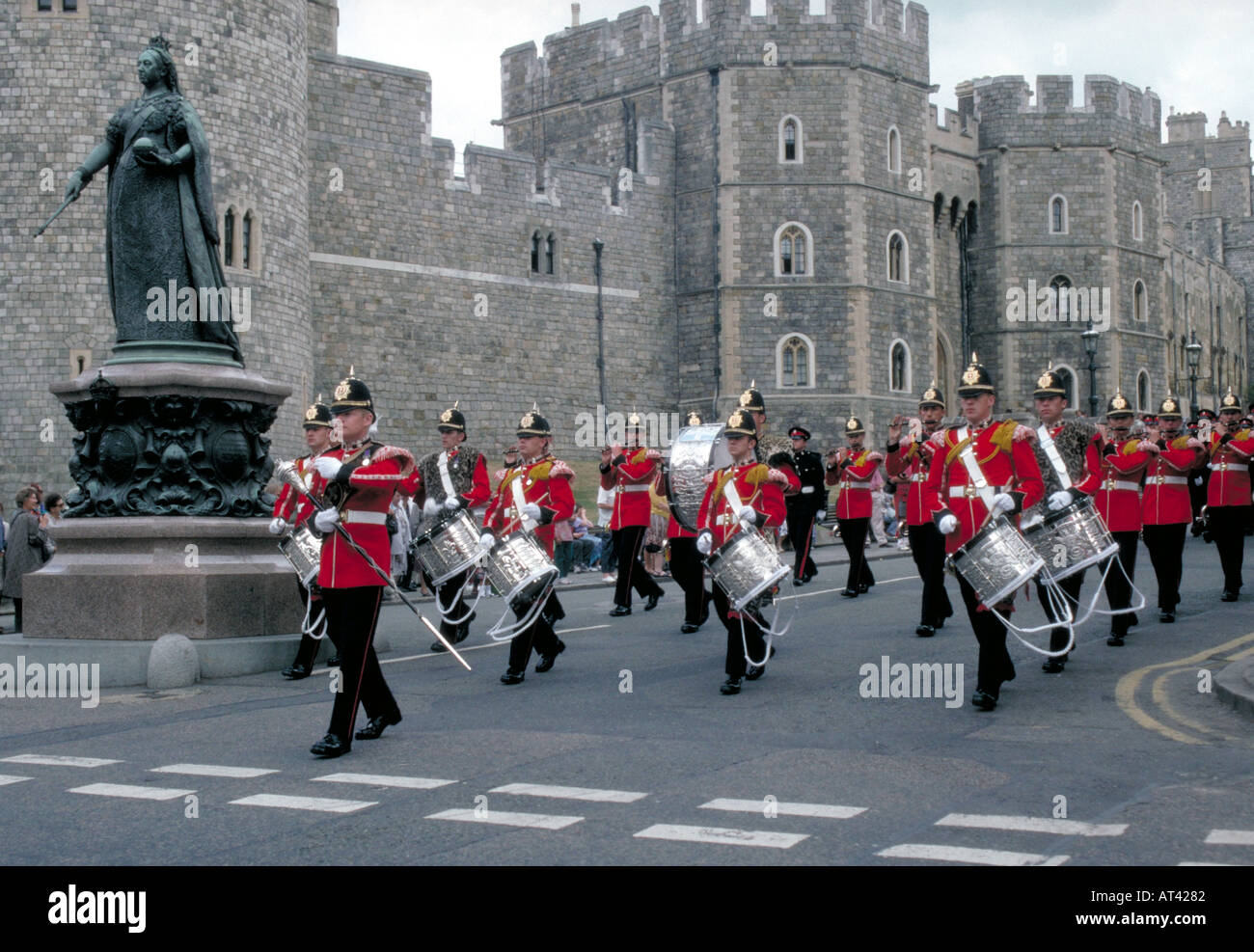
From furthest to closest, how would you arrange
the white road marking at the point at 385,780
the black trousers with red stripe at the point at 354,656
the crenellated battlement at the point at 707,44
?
the crenellated battlement at the point at 707,44 < the black trousers with red stripe at the point at 354,656 < the white road marking at the point at 385,780

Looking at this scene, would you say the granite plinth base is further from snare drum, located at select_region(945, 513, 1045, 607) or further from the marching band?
snare drum, located at select_region(945, 513, 1045, 607)

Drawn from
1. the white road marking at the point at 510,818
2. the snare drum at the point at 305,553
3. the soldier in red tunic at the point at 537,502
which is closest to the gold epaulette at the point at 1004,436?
the soldier in red tunic at the point at 537,502

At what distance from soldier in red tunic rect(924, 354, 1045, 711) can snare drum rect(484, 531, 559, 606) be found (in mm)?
2663

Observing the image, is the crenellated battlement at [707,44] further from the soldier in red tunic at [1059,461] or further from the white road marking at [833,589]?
the soldier in red tunic at [1059,461]

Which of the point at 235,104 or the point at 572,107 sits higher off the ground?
the point at 572,107

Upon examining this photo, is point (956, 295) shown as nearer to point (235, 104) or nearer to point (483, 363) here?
point (483, 363)

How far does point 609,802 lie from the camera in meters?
6.57

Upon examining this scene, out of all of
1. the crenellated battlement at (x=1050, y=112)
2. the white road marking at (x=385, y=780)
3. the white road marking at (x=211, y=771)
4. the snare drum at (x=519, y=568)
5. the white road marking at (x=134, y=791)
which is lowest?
the white road marking at (x=211, y=771)

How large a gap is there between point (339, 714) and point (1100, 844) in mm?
3991

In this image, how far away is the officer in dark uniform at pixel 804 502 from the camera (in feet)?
60.0

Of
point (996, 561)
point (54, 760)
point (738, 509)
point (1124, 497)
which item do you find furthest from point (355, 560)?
point (1124, 497)

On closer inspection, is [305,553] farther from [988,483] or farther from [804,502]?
[804,502]

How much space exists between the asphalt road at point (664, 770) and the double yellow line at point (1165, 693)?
0.03 metres

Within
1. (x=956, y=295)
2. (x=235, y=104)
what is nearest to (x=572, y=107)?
(x=956, y=295)
